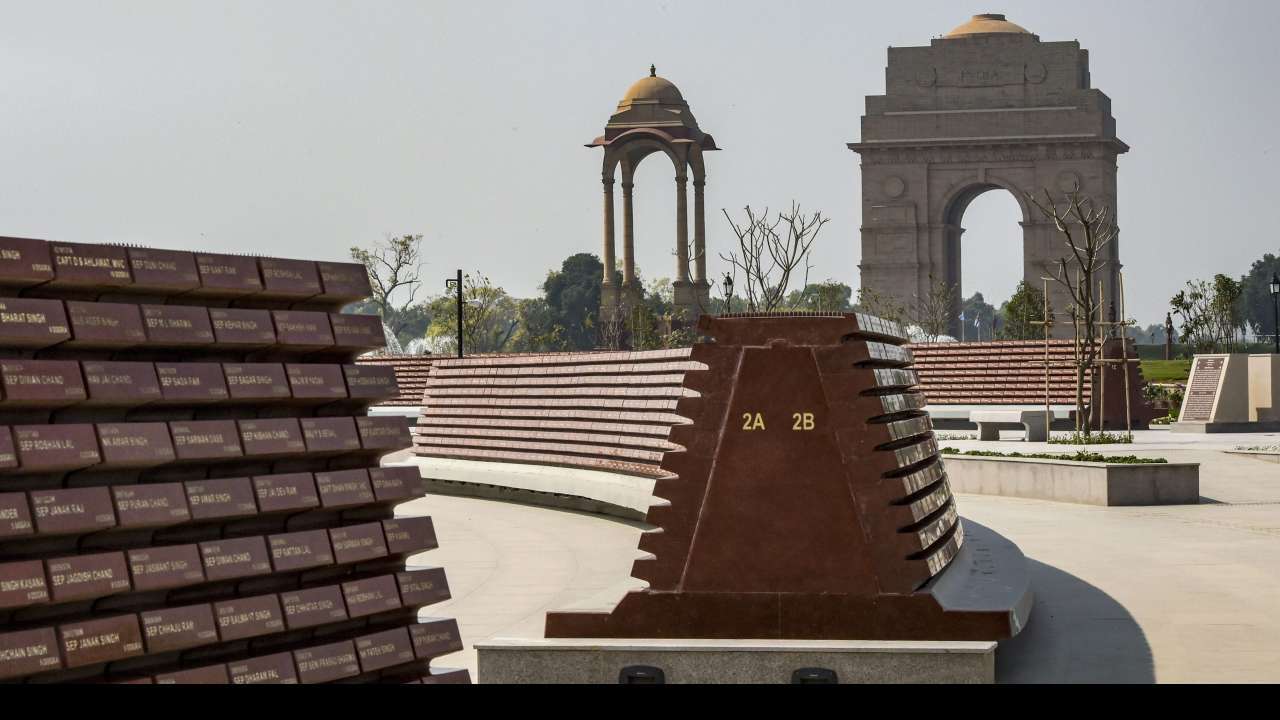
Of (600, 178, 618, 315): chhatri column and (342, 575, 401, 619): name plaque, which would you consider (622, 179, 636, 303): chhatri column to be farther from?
(342, 575, 401, 619): name plaque

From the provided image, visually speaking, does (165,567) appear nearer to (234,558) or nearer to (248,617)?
(234,558)

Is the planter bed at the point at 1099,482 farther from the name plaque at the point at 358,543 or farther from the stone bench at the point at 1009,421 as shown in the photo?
the name plaque at the point at 358,543

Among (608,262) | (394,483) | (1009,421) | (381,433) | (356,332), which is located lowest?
(1009,421)

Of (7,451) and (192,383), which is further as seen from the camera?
(192,383)

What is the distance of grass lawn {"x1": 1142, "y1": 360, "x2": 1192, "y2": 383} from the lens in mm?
65312

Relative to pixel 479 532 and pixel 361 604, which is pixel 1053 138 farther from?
pixel 361 604

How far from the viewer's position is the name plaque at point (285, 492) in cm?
737

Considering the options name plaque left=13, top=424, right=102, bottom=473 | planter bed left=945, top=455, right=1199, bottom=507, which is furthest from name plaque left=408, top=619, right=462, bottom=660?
planter bed left=945, top=455, right=1199, bottom=507

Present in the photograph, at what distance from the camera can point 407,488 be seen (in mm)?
8109

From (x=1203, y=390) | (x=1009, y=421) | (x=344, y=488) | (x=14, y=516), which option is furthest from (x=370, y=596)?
(x=1203, y=390)

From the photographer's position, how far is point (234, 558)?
712 cm

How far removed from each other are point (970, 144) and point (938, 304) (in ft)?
36.5

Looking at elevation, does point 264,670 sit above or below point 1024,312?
below

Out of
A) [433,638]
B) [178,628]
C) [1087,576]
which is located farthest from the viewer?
[1087,576]
